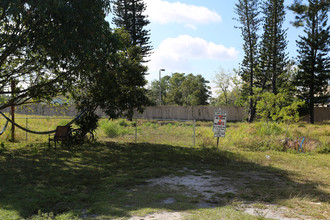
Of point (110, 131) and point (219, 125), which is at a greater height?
point (219, 125)

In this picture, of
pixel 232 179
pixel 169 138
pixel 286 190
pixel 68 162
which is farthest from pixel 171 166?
pixel 169 138

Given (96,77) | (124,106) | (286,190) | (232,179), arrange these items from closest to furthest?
(286,190) → (232,179) → (96,77) → (124,106)

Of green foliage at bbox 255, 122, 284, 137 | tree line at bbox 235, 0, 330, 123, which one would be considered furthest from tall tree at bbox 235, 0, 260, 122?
green foliage at bbox 255, 122, 284, 137

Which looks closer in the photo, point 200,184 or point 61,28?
point 200,184

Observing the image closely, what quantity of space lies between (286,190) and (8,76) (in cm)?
1105

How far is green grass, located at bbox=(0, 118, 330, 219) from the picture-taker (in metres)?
4.90

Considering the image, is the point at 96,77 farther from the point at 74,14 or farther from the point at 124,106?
the point at 74,14

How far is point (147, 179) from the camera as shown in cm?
737

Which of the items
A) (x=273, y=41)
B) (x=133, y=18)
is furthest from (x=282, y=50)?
(x=133, y=18)

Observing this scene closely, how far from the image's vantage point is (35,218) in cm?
444

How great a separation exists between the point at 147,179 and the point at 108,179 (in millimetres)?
946

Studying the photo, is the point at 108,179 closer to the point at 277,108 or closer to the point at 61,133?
the point at 61,133

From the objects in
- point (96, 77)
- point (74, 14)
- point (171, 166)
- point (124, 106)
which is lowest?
point (171, 166)

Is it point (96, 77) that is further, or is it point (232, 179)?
point (96, 77)
